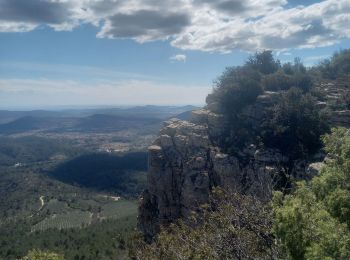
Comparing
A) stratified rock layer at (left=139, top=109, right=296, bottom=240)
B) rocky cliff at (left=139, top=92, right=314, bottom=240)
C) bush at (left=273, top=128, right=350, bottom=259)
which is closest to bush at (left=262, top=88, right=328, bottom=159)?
rocky cliff at (left=139, top=92, right=314, bottom=240)

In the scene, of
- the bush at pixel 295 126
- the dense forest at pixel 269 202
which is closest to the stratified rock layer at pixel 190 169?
the dense forest at pixel 269 202

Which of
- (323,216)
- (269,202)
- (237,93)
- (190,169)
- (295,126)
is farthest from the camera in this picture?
(237,93)

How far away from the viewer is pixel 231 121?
4388 centimetres

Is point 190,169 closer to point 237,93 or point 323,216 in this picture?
point 237,93

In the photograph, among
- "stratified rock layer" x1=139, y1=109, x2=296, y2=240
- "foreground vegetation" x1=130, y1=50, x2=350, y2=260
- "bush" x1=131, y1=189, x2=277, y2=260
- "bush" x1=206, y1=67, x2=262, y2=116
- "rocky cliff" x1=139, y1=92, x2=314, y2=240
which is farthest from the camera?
"bush" x1=206, y1=67, x2=262, y2=116

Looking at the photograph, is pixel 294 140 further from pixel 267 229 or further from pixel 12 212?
pixel 12 212

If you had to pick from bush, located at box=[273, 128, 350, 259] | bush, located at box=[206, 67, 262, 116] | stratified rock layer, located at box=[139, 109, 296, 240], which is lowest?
stratified rock layer, located at box=[139, 109, 296, 240]

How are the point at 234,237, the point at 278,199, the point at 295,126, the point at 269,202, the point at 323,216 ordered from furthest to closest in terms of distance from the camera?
the point at 295,126 < the point at 269,202 < the point at 234,237 < the point at 278,199 < the point at 323,216

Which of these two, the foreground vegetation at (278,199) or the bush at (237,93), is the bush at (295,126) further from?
the bush at (237,93)

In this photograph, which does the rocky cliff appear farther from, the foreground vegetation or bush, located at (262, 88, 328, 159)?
bush, located at (262, 88, 328, 159)

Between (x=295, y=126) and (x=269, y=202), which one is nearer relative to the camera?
(x=269, y=202)

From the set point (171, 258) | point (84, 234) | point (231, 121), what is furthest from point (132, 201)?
point (171, 258)

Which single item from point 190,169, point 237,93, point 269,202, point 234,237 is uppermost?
point 237,93

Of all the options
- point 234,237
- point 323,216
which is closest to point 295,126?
point 234,237
